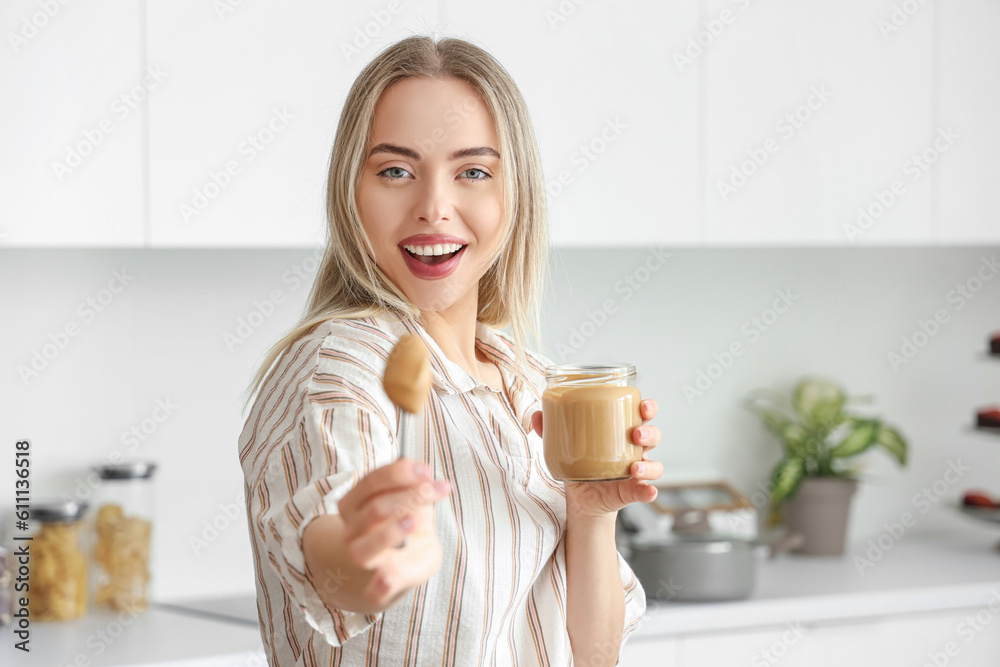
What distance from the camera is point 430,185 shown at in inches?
35.8

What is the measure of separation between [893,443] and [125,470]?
67.0 inches

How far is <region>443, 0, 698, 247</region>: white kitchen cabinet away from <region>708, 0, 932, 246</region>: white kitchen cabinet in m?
0.07

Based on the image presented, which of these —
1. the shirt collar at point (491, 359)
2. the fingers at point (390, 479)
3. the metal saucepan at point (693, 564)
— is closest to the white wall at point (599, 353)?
the metal saucepan at point (693, 564)

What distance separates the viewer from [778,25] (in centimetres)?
203

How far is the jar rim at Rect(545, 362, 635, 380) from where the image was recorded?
1.01 m

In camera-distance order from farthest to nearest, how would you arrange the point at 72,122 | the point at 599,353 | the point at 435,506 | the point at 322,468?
the point at 599,353, the point at 72,122, the point at 435,506, the point at 322,468

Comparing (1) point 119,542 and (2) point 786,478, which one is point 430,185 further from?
(2) point 786,478

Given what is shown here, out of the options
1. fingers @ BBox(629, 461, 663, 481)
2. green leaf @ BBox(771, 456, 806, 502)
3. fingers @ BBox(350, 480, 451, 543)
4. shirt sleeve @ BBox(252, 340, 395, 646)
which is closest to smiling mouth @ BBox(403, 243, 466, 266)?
shirt sleeve @ BBox(252, 340, 395, 646)

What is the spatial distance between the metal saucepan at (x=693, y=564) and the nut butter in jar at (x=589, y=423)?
0.98 metres

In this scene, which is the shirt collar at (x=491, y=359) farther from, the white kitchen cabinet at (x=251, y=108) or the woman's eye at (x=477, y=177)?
the white kitchen cabinet at (x=251, y=108)

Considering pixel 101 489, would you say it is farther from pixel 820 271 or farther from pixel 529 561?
pixel 820 271

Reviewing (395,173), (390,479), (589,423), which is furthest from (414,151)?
(390,479)

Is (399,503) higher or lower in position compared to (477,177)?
lower

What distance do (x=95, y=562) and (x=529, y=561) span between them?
1254 millimetres
